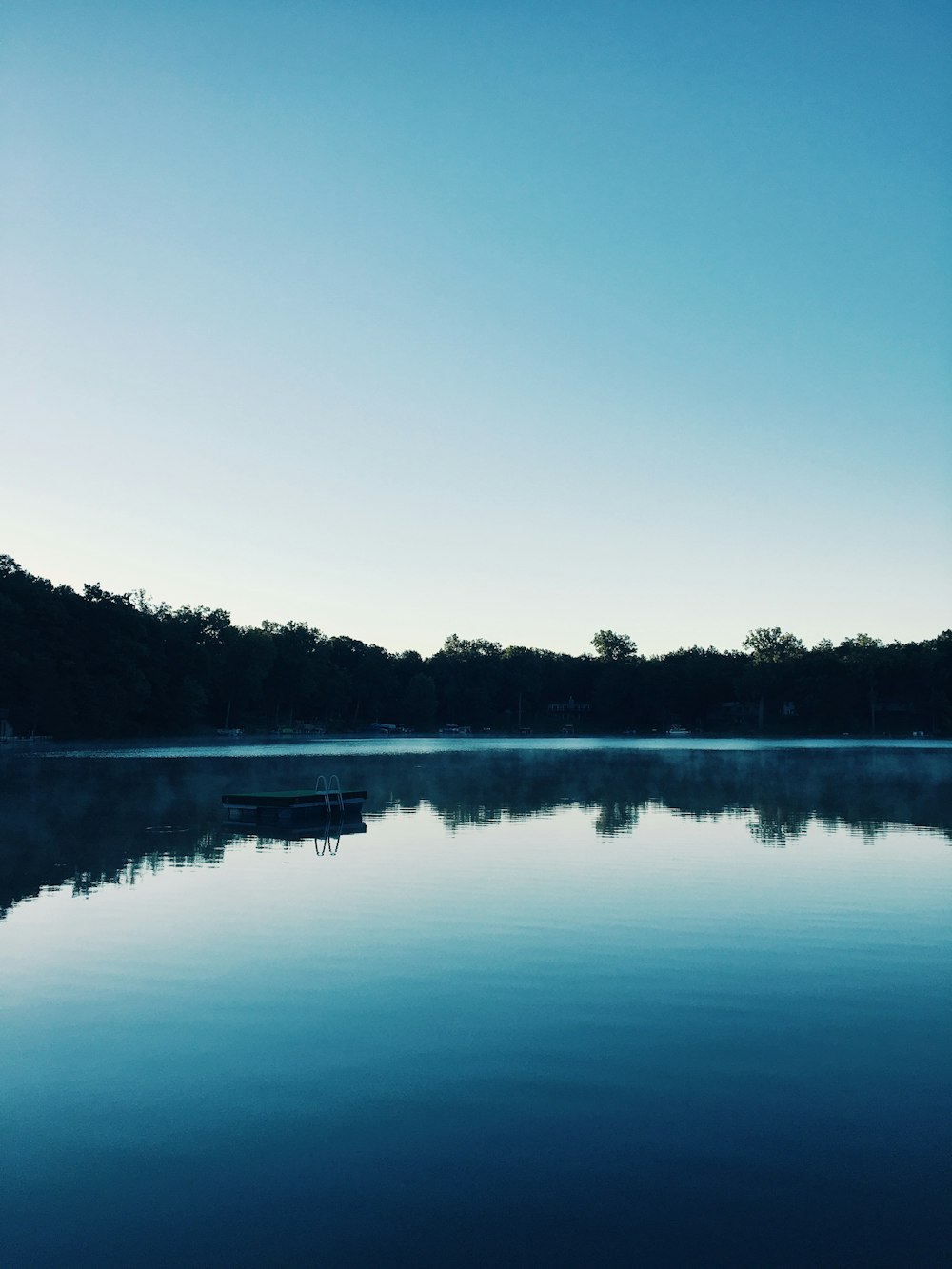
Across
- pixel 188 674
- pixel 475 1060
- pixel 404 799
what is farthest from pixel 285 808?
pixel 188 674

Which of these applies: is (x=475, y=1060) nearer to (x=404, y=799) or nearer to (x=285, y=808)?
(x=285, y=808)

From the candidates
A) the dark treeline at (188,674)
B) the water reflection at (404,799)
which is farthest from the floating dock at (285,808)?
the dark treeline at (188,674)

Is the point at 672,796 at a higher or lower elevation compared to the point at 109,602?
lower

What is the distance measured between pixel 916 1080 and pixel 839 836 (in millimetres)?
22702

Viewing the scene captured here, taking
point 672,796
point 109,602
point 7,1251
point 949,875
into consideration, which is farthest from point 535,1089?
point 109,602

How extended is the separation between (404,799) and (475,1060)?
1435 inches

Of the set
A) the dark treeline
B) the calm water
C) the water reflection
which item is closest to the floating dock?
the water reflection

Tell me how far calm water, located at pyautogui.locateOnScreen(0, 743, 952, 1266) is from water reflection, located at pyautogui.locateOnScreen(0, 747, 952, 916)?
3.60 feet

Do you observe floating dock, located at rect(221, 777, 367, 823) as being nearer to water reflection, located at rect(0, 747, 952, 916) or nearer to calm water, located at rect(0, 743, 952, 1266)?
water reflection, located at rect(0, 747, 952, 916)

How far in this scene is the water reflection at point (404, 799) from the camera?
29250 millimetres

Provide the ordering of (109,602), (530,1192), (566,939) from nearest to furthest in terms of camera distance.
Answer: (530,1192), (566,939), (109,602)

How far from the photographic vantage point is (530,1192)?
8617 mm

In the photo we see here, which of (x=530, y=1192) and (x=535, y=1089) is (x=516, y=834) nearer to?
(x=535, y=1089)

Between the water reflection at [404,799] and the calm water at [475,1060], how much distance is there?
1.10 metres
